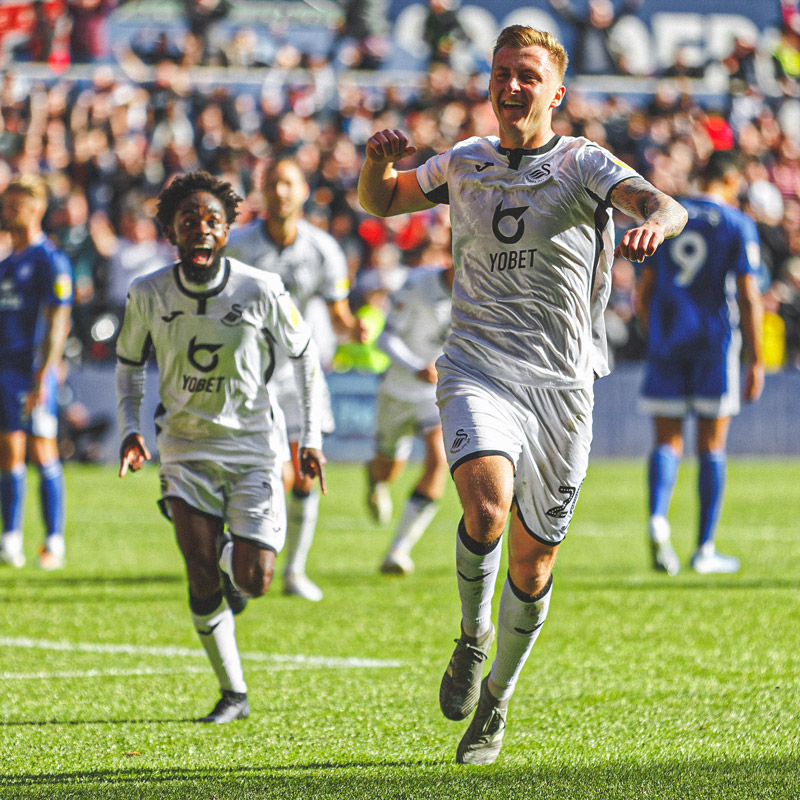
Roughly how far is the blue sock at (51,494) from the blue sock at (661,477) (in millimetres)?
3867

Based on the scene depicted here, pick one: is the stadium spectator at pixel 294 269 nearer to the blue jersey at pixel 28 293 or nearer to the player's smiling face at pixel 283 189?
the player's smiling face at pixel 283 189

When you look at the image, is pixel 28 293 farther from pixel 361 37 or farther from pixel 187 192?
pixel 361 37

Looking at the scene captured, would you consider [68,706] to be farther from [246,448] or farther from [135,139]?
[135,139]

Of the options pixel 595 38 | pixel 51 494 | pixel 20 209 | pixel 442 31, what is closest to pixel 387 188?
pixel 20 209

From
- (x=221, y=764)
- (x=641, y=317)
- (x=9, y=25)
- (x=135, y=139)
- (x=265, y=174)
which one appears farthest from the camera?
(x=9, y=25)

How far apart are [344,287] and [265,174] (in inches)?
31.9

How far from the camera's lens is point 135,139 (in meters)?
18.8

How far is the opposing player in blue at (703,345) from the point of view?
8734 millimetres

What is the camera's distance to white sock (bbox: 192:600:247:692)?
4.98 m

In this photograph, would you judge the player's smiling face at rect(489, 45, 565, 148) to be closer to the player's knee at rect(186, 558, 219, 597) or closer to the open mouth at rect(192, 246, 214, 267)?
the open mouth at rect(192, 246, 214, 267)

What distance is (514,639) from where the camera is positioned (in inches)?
175

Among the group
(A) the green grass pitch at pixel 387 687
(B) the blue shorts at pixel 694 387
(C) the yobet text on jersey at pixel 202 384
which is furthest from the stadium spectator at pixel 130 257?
(C) the yobet text on jersey at pixel 202 384

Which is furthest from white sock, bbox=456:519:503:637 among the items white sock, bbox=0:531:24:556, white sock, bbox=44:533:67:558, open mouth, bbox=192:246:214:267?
white sock, bbox=0:531:24:556

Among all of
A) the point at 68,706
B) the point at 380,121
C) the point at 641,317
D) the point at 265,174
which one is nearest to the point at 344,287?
the point at 265,174
